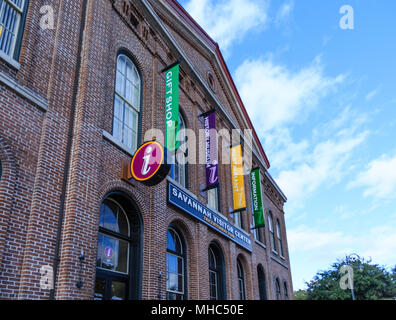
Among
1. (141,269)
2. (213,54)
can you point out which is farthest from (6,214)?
(213,54)

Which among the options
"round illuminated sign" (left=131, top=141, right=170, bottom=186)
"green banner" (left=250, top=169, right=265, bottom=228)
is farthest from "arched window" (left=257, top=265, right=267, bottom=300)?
"round illuminated sign" (left=131, top=141, right=170, bottom=186)

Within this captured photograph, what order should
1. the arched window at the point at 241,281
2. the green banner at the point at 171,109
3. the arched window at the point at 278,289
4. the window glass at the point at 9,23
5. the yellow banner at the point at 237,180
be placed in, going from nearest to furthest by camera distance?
the window glass at the point at 9,23, the green banner at the point at 171,109, the yellow banner at the point at 237,180, the arched window at the point at 241,281, the arched window at the point at 278,289

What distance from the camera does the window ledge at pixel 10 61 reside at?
7.39 meters

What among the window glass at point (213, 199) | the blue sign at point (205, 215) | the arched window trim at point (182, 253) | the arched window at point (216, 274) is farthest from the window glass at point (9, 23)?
the arched window at point (216, 274)

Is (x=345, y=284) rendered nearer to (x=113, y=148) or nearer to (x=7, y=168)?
(x=113, y=148)

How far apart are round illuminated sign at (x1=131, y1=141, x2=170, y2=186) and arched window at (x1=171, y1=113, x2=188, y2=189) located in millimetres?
3610

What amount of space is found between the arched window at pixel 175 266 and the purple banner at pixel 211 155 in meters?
2.71

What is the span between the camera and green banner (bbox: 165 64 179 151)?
11.7m

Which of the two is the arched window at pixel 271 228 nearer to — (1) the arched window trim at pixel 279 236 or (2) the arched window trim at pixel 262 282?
(1) the arched window trim at pixel 279 236

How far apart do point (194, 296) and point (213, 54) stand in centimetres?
1256

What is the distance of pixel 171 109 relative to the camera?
479 inches

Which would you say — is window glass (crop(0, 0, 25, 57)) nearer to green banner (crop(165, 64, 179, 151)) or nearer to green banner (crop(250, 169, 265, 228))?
green banner (crop(165, 64, 179, 151))

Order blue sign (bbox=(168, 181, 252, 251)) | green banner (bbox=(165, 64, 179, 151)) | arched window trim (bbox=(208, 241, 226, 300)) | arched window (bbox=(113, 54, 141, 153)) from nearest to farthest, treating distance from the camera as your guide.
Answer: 1. arched window (bbox=(113, 54, 141, 153))
2. green banner (bbox=(165, 64, 179, 151))
3. blue sign (bbox=(168, 181, 252, 251))
4. arched window trim (bbox=(208, 241, 226, 300))

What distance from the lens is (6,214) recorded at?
6715mm
